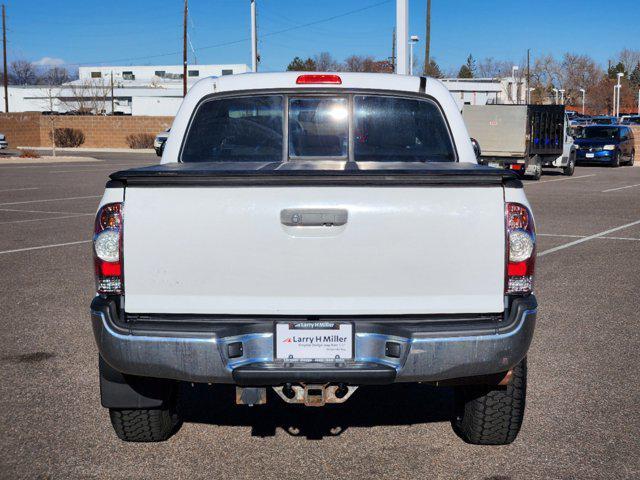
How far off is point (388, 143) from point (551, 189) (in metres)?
19.4

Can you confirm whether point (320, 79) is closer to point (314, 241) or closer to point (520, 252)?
point (314, 241)

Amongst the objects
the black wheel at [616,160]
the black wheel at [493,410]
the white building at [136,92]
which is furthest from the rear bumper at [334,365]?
the white building at [136,92]

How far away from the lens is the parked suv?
3525 centimetres

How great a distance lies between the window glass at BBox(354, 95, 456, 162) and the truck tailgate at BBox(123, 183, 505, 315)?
1.48 meters

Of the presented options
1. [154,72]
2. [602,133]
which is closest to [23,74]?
[154,72]

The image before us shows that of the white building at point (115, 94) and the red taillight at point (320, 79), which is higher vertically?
the white building at point (115, 94)

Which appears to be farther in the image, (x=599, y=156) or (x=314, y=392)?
(x=599, y=156)

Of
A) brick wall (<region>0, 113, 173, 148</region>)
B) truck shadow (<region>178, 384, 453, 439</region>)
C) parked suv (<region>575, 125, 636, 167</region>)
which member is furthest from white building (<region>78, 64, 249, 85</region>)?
truck shadow (<region>178, 384, 453, 439</region>)

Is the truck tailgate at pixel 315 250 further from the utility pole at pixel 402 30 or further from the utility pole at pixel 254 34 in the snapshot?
the utility pole at pixel 254 34

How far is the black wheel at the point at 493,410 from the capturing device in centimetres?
425

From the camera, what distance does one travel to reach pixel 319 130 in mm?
5191

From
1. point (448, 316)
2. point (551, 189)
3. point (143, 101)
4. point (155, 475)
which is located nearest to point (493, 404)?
point (448, 316)

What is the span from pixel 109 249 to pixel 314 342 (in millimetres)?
986

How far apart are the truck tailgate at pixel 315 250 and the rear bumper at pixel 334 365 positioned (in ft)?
0.32
